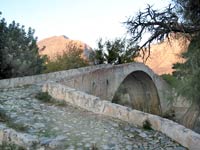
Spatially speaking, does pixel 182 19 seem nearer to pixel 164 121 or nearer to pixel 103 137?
pixel 164 121

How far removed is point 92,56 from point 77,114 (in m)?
21.4

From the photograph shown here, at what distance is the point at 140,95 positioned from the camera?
1184 inches

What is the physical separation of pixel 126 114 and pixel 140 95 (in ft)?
69.0

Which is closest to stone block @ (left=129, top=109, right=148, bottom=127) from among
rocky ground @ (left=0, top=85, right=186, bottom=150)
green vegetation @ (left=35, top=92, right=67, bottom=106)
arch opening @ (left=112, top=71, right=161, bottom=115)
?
rocky ground @ (left=0, top=85, right=186, bottom=150)

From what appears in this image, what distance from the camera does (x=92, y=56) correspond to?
30875 millimetres

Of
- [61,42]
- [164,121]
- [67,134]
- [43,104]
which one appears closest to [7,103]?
[43,104]

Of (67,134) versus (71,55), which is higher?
(71,55)

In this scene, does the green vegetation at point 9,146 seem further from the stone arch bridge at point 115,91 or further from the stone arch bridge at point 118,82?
the stone arch bridge at point 118,82

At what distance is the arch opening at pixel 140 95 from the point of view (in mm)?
29062

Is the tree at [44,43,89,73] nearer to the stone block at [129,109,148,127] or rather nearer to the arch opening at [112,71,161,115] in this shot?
the arch opening at [112,71,161,115]

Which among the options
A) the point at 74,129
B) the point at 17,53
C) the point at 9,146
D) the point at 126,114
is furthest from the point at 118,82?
the point at 9,146

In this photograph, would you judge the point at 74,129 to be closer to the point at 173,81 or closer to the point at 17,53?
the point at 173,81

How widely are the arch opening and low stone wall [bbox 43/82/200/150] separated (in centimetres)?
1777

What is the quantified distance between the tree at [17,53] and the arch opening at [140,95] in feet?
34.4
